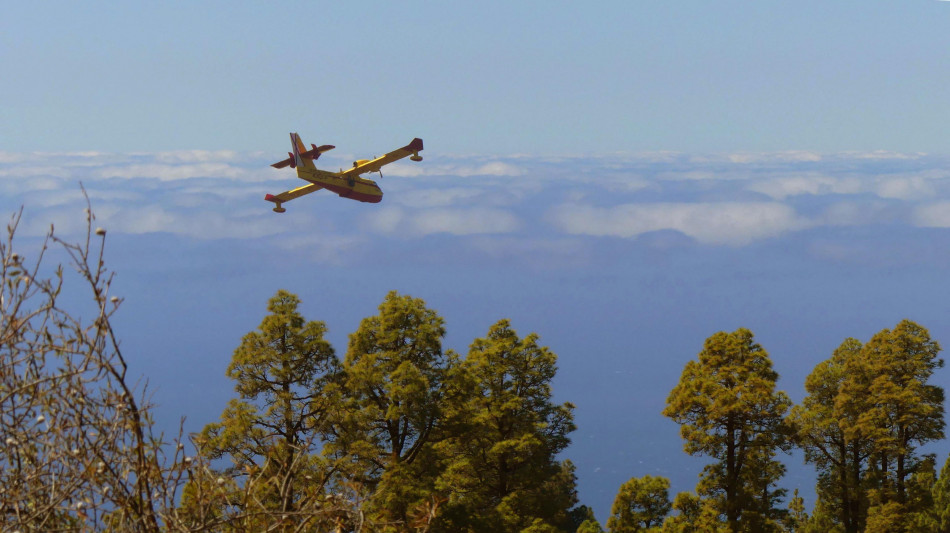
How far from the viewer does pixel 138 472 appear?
729 centimetres

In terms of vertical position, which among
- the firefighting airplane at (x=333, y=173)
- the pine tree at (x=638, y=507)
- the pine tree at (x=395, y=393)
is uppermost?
the firefighting airplane at (x=333, y=173)

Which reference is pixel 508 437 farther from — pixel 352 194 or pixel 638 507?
pixel 352 194

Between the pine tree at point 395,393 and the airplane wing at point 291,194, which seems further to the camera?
the airplane wing at point 291,194

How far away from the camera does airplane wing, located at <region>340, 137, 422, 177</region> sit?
4691 centimetres

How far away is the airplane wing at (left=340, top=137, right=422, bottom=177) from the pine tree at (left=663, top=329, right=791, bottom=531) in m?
20.2

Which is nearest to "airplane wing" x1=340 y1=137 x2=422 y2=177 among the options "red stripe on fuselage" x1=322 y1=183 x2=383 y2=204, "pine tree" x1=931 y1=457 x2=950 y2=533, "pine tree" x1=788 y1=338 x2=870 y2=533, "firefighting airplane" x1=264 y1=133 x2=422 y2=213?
"firefighting airplane" x1=264 y1=133 x2=422 y2=213

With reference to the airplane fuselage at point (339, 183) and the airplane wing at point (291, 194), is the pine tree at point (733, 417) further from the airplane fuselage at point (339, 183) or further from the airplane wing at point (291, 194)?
the airplane wing at point (291, 194)

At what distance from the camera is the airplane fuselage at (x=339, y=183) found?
47031 mm

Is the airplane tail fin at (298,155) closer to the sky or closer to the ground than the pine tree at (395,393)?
closer to the sky

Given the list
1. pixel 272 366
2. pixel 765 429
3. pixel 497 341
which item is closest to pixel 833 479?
pixel 765 429

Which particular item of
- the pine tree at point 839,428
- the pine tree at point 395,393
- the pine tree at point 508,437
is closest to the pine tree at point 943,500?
the pine tree at point 839,428

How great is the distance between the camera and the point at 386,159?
48.1 m

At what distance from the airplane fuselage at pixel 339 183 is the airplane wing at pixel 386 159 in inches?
14.4

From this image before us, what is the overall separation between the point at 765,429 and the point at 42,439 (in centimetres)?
2615
